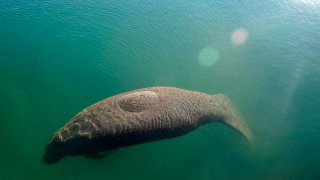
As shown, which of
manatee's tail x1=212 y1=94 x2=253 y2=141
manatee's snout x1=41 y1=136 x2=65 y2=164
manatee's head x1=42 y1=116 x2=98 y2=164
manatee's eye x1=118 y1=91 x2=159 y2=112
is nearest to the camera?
manatee's head x1=42 y1=116 x2=98 y2=164

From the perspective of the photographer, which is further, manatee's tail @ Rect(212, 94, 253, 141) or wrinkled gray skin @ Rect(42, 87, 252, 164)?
manatee's tail @ Rect(212, 94, 253, 141)

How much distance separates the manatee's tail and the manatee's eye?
2574 mm

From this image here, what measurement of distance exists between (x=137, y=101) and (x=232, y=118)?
354 centimetres

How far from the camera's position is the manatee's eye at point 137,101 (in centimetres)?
805

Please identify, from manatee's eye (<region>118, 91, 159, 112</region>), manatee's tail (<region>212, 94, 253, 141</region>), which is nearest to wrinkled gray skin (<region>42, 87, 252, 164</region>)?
manatee's eye (<region>118, 91, 159, 112</region>)

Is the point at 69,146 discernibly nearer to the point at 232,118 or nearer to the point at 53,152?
the point at 53,152

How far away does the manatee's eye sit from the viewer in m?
8.05

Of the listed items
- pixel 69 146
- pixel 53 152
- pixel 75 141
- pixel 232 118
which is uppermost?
pixel 75 141

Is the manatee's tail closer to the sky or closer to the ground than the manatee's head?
closer to the ground

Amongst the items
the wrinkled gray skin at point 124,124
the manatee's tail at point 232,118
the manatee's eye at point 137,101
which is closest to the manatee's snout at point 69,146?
the wrinkled gray skin at point 124,124

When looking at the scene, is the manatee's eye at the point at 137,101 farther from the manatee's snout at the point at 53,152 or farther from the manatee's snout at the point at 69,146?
the manatee's snout at the point at 53,152

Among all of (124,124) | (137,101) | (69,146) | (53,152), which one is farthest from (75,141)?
(137,101)

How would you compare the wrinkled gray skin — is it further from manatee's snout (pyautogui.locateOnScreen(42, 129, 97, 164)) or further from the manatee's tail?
the manatee's tail

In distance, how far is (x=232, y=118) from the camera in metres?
10.2
